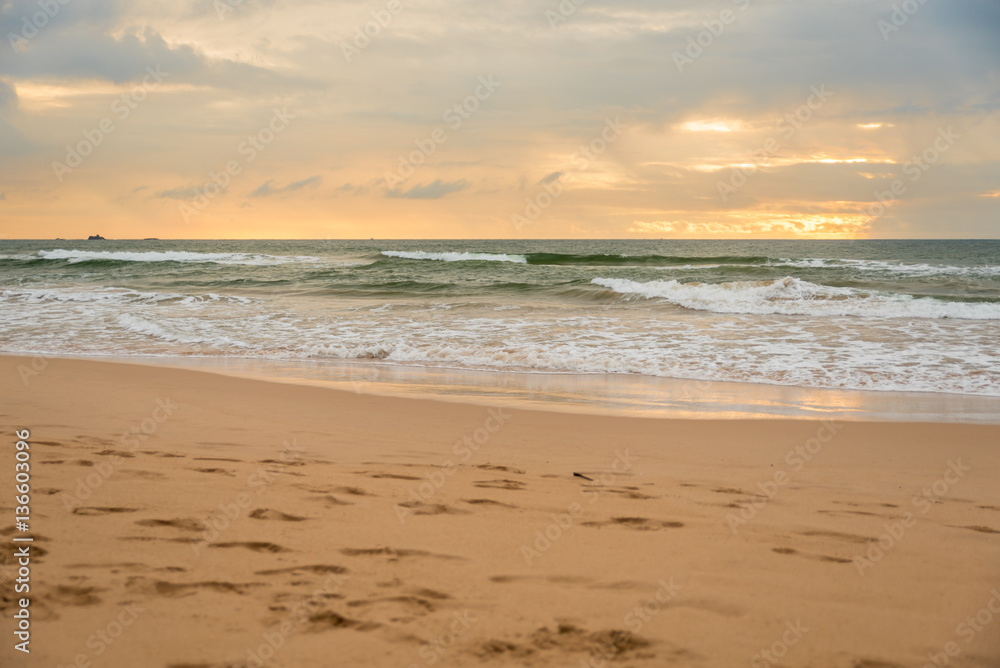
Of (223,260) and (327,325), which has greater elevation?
(223,260)

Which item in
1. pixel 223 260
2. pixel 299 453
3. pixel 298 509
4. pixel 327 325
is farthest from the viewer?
pixel 223 260

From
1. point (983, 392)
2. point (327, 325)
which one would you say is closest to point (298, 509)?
point (983, 392)

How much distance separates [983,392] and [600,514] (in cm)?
653

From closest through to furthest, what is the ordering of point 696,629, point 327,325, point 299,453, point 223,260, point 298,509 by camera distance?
point 696,629 < point 298,509 < point 299,453 < point 327,325 < point 223,260

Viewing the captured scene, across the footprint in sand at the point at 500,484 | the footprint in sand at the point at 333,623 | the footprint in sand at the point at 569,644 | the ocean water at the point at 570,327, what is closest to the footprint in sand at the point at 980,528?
the footprint in sand at the point at 569,644

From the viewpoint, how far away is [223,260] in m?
40.2

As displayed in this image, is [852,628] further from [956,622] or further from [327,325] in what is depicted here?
[327,325]

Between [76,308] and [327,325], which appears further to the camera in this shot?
[76,308]

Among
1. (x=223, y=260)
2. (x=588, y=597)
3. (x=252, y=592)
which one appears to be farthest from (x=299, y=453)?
(x=223, y=260)

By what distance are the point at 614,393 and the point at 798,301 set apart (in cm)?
1254

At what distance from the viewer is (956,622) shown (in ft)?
8.22

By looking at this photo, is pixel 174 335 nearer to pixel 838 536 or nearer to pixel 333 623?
pixel 333 623

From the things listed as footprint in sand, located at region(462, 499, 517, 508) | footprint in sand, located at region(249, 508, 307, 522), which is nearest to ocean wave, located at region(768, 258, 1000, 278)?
footprint in sand, located at region(462, 499, 517, 508)

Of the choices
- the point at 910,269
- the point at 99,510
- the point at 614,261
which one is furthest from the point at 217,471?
the point at 614,261
